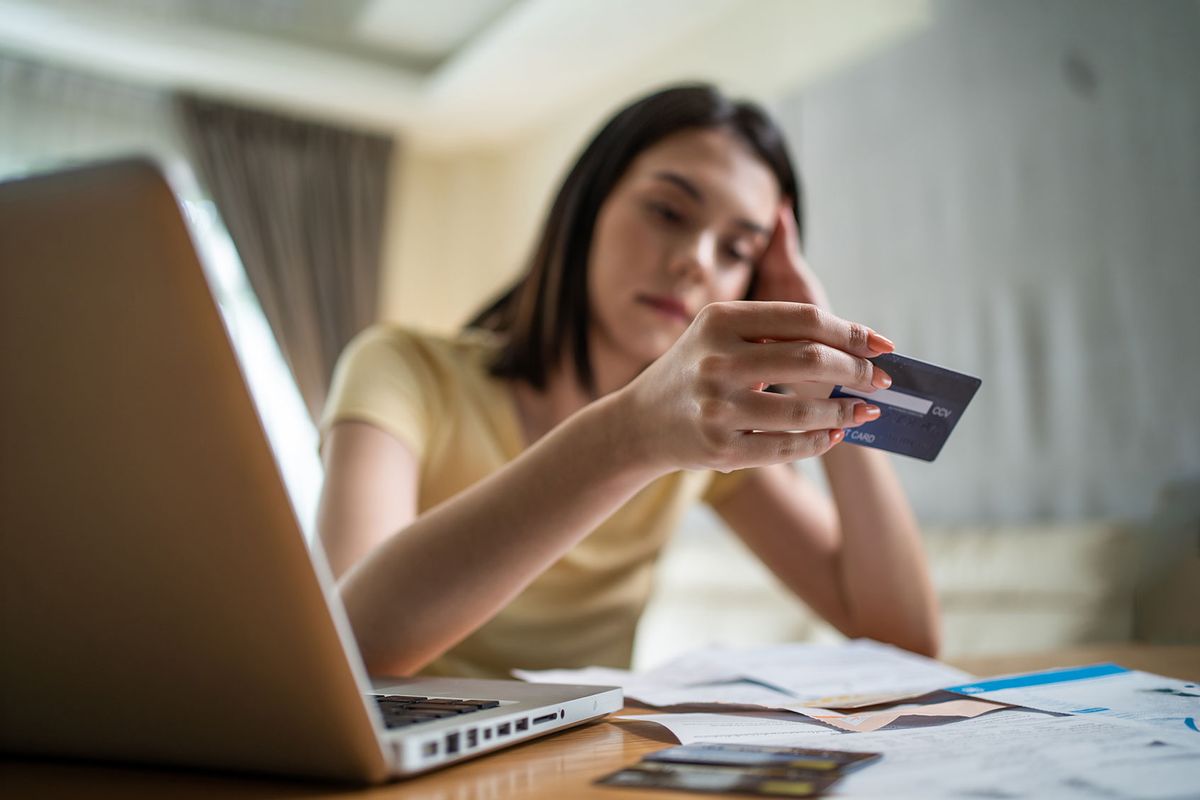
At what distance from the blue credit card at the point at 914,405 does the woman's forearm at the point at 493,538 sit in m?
0.15

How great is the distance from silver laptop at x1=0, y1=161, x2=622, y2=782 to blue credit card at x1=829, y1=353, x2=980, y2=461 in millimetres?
317

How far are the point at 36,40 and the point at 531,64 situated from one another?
1915 mm

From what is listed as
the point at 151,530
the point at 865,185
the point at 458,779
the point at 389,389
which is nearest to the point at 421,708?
the point at 458,779

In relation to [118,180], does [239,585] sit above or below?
below

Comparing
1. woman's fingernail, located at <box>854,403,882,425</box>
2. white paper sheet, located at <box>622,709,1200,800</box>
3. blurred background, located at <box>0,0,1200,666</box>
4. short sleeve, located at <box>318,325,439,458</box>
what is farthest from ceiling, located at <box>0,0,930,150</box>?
white paper sheet, located at <box>622,709,1200,800</box>

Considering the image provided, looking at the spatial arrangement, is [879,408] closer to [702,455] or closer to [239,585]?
[702,455]

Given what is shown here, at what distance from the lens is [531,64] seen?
12.3 ft

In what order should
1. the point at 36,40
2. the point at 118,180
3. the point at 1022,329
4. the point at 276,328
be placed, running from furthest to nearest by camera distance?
the point at 276,328 < the point at 36,40 < the point at 1022,329 < the point at 118,180

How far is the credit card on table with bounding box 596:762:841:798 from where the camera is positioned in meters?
0.37

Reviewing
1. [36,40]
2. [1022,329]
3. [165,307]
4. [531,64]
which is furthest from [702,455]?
[36,40]

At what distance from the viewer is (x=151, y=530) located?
374mm

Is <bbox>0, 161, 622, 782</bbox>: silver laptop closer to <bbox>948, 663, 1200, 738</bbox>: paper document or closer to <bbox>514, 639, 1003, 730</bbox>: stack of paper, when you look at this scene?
<bbox>514, 639, 1003, 730</bbox>: stack of paper

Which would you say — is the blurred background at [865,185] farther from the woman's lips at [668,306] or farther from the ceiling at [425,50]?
the woman's lips at [668,306]

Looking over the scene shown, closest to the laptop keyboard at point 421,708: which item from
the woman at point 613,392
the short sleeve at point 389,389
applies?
the woman at point 613,392
